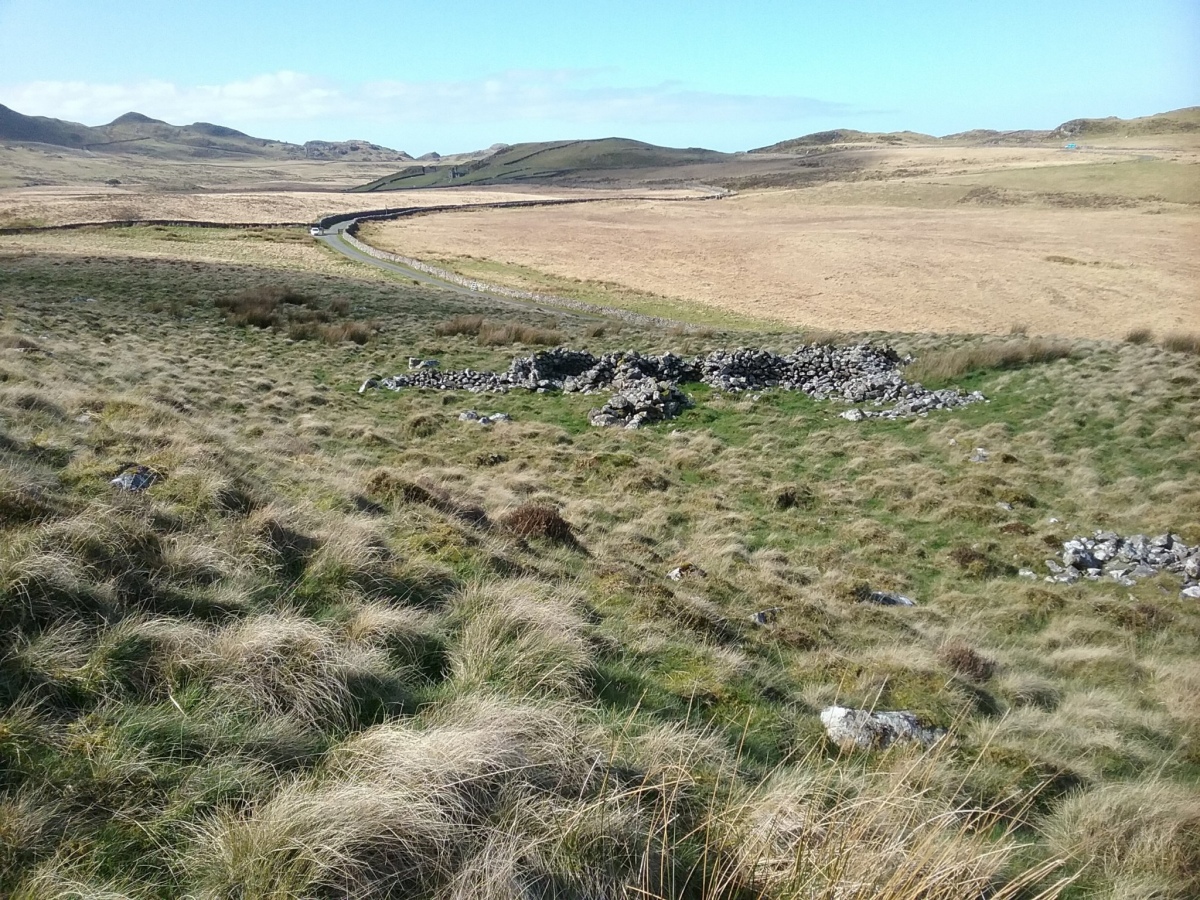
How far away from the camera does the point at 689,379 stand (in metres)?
25.9

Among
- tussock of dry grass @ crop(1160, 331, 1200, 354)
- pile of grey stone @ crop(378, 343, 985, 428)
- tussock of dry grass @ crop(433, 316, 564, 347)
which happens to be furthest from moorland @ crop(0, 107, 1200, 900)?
tussock of dry grass @ crop(433, 316, 564, 347)

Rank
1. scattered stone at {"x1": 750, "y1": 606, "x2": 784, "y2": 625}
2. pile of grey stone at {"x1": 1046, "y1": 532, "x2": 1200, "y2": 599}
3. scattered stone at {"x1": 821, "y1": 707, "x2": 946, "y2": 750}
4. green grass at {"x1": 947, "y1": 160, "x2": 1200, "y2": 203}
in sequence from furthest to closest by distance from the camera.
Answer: green grass at {"x1": 947, "y1": 160, "x2": 1200, "y2": 203}
pile of grey stone at {"x1": 1046, "y1": 532, "x2": 1200, "y2": 599}
scattered stone at {"x1": 750, "y1": 606, "x2": 784, "y2": 625}
scattered stone at {"x1": 821, "y1": 707, "x2": 946, "y2": 750}

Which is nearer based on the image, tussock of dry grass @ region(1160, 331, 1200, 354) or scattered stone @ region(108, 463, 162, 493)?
scattered stone @ region(108, 463, 162, 493)

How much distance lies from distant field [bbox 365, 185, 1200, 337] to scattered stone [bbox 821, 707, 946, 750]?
41.6m

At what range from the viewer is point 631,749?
446 centimetres

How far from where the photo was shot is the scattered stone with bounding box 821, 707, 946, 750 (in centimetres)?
562

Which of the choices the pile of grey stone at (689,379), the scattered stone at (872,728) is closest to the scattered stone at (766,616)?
the scattered stone at (872,728)

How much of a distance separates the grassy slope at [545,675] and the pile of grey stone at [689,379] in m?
5.84

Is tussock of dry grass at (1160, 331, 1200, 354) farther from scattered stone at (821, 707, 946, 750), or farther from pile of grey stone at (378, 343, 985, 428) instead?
scattered stone at (821, 707, 946, 750)

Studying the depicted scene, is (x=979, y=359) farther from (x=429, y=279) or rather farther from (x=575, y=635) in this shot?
(x=429, y=279)

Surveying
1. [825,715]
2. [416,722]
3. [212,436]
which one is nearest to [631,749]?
[416,722]

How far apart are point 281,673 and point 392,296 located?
42110 mm

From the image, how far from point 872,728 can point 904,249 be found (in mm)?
73813

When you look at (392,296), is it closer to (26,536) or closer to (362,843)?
(26,536)
